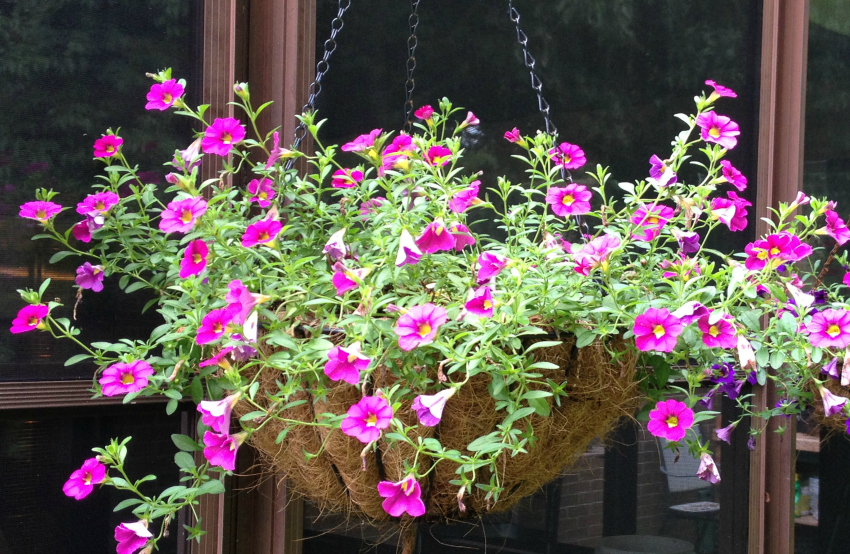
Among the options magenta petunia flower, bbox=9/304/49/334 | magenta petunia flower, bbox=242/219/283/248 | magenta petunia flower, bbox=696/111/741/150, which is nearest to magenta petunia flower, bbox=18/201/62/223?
magenta petunia flower, bbox=9/304/49/334

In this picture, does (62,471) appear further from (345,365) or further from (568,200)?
(568,200)

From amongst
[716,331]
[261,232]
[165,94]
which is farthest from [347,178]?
[716,331]

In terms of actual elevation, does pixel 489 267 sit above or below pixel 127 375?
above

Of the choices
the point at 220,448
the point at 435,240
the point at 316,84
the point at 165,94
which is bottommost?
the point at 220,448

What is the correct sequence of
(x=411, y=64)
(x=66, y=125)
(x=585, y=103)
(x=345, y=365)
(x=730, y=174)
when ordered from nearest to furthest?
1. (x=345, y=365)
2. (x=730, y=174)
3. (x=66, y=125)
4. (x=411, y=64)
5. (x=585, y=103)

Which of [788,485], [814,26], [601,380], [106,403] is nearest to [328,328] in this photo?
[601,380]

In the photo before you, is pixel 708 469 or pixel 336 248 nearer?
pixel 336 248

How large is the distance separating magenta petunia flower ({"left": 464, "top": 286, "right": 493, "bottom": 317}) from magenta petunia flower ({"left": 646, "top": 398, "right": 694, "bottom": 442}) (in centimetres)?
25

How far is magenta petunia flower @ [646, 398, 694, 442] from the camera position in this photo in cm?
95

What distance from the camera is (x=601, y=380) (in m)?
1.00

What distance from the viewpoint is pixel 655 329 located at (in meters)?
0.89

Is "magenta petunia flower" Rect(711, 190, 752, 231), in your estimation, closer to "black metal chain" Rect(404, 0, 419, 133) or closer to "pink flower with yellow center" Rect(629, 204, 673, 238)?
"pink flower with yellow center" Rect(629, 204, 673, 238)

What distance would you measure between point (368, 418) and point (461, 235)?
26cm

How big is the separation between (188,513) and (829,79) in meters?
1.94
